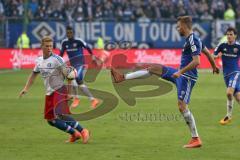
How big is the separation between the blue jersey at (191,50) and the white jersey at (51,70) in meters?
2.37

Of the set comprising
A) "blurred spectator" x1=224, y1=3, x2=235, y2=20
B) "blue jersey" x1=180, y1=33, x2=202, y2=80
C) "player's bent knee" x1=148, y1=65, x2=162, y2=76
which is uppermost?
"blue jersey" x1=180, y1=33, x2=202, y2=80

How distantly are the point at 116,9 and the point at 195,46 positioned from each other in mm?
29733

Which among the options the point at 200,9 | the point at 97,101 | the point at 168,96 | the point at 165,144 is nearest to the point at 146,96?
the point at 168,96

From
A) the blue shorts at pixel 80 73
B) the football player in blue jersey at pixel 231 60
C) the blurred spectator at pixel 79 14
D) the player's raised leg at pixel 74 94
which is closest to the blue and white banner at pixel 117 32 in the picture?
the blurred spectator at pixel 79 14

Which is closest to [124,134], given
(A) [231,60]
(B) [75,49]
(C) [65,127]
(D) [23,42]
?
(C) [65,127]

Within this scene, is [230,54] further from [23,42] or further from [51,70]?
[23,42]

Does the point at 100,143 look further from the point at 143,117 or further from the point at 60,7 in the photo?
the point at 60,7

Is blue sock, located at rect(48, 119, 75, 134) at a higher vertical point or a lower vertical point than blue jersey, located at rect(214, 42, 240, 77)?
lower

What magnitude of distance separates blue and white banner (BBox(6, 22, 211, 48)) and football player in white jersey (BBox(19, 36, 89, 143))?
26847 millimetres

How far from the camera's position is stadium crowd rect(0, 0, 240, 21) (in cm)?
4016

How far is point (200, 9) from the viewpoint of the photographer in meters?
42.8

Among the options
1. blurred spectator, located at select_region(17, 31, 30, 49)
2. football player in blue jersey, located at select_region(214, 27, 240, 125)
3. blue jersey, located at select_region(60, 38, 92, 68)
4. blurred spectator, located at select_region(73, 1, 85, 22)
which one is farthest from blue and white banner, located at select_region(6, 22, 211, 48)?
football player in blue jersey, located at select_region(214, 27, 240, 125)

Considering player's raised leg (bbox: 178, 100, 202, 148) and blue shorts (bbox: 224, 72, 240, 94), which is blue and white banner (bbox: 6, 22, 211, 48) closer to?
blue shorts (bbox: 224, 72, 240, 94)

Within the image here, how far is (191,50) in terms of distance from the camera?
12.3 metres
